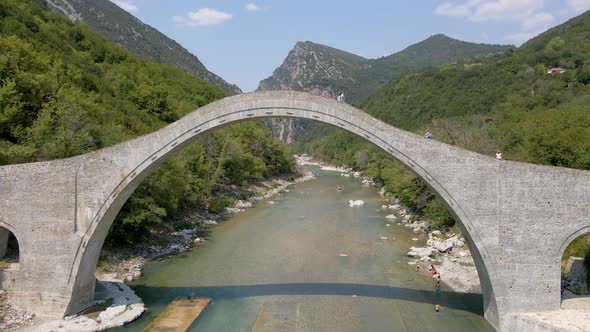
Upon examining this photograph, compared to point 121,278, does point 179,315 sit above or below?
below

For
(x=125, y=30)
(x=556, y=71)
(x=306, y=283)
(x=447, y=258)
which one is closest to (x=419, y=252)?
(x=447, y=258)

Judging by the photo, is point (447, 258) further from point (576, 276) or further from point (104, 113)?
point (104, 113)

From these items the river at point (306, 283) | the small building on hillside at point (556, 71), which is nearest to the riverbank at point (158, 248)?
the river at point (306, 283)

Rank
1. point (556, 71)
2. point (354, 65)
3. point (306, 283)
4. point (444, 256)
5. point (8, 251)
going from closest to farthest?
point (8, 251)
point (306, 283)
point (444, 256)
point (556, 71)
point (354, 65)

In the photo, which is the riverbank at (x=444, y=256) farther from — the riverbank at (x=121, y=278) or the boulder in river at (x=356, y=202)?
the riverbank at (x=121, y=278)

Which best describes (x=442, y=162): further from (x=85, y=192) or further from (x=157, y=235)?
(x=157, y=235)
